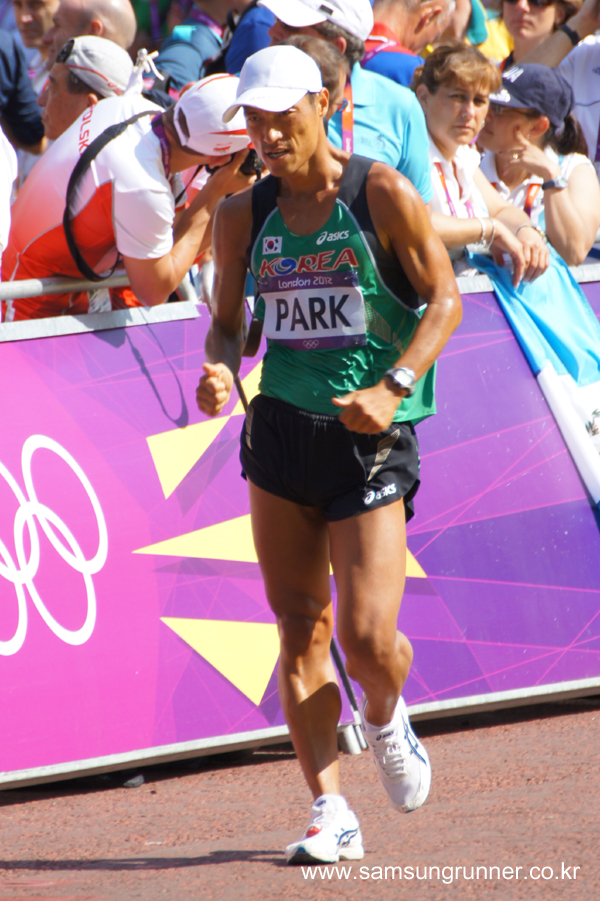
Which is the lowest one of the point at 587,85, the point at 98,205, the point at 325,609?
the point at 325,609

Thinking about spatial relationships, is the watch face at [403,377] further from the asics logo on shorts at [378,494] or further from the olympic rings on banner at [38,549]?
the olympic rings on banner at [38,549]

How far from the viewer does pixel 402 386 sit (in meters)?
2.94

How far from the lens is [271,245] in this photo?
3.23m

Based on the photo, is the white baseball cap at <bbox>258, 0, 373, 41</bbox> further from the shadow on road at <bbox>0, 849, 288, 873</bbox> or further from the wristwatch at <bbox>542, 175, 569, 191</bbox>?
the shadow on road at <bbox>0, 849, 288, 873</bbox>

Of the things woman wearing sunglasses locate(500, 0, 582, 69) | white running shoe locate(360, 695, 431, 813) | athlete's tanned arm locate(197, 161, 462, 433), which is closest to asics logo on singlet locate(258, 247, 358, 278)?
athlete's tanned arm locate(197, 161, 462, 433)

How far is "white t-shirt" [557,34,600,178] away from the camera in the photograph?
635cm

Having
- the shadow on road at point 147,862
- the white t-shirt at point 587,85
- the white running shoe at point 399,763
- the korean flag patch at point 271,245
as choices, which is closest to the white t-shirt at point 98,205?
the korean flag patch at point 271,245

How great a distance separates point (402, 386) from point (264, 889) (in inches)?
54.4

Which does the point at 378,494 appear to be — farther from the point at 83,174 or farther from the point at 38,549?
the point at 83,174

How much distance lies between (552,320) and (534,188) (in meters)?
0.84


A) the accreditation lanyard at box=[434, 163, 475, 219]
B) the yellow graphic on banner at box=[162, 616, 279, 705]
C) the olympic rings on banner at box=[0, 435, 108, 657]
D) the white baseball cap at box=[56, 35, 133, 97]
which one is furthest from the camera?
the accreditation lanyard at box=[434, 163, 475, 219]

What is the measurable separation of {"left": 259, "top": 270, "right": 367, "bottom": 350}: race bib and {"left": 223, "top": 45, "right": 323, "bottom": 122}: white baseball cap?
49 cm

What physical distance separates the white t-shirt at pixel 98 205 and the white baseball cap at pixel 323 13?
671mm

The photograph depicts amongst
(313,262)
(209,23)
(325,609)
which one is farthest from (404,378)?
(209,23)
